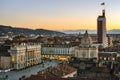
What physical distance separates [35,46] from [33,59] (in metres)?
5.33

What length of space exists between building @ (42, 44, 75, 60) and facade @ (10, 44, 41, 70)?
43.9ft

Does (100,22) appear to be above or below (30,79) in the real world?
above

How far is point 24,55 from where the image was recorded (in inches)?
3182

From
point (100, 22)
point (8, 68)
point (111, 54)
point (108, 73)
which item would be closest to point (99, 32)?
point (100, 22)

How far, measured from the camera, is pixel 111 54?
281 ft

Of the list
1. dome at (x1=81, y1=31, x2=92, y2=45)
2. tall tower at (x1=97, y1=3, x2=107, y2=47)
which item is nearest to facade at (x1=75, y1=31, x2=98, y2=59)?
dome at (x1=81, y1=31, x2=92, y2=45)


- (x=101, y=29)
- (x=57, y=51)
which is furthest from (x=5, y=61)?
(x=101, y=29)

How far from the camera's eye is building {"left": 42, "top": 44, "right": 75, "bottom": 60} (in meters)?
103

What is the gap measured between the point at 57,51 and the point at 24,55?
86.7ft

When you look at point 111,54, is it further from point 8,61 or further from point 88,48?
point 8,61

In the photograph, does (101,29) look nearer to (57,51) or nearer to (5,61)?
(57,51)

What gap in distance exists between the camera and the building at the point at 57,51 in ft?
339

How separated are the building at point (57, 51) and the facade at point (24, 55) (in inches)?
527

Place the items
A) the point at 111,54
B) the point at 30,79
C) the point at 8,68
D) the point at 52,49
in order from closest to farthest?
the point at 30,79
the point at 8,68
the point at 111,54
the point at 52,49
